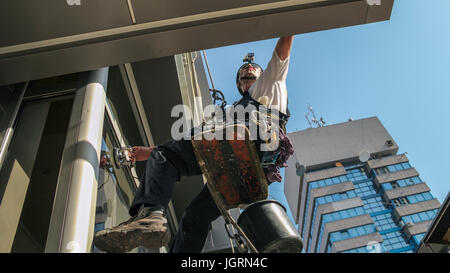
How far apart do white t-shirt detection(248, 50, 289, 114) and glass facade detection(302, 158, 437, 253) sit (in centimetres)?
4839

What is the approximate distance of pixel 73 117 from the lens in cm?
278

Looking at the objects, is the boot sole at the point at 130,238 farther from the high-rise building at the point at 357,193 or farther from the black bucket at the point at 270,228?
the high-rise building at the point at 357,193

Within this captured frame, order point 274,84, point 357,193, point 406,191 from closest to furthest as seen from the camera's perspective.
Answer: point 274,84
point 406,191
point 357,193

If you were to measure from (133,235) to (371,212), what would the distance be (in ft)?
189

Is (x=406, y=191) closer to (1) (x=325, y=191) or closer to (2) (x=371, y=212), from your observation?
(2) (x=371, y=212)

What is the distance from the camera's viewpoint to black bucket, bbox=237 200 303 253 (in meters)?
2.31

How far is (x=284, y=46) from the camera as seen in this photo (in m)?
2.97

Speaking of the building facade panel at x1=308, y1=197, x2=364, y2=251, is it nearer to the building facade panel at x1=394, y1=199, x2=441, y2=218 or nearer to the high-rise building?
the high-rise building

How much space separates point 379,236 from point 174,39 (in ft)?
173

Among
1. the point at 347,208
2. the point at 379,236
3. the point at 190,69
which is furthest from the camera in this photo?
the point at 347,208

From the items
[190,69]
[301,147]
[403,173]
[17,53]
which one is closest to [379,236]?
[403,173]

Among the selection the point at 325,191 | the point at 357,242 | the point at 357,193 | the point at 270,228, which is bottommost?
the point at 270,228

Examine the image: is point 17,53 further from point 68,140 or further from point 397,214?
point 397,214

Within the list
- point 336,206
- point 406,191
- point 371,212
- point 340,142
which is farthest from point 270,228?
point 340,142
